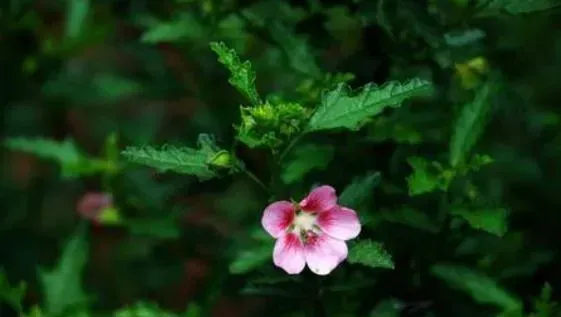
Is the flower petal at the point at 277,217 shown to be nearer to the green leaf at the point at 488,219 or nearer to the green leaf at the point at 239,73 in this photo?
the green leaf at the point at 239,73

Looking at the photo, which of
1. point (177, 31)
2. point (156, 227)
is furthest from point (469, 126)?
point (156, 227)

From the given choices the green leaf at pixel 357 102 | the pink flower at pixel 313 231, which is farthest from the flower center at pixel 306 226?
the green leaf at pixel 357 102

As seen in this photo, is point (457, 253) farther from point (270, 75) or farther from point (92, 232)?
point (92, 232)

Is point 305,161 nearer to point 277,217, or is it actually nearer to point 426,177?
point 426,177

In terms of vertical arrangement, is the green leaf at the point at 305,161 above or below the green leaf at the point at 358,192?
above

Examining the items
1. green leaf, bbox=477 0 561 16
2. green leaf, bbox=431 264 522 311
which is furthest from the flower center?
green leaf, bbox=477 0 561 16

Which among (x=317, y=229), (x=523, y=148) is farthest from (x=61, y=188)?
(x=317, y=229)

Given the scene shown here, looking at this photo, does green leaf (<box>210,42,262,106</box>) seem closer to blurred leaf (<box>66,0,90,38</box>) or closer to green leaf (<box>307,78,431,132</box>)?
green leaf (<box>307,78,431,132</box>)

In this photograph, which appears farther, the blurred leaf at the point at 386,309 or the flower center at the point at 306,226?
the blurred leaf at the point at 386,309
